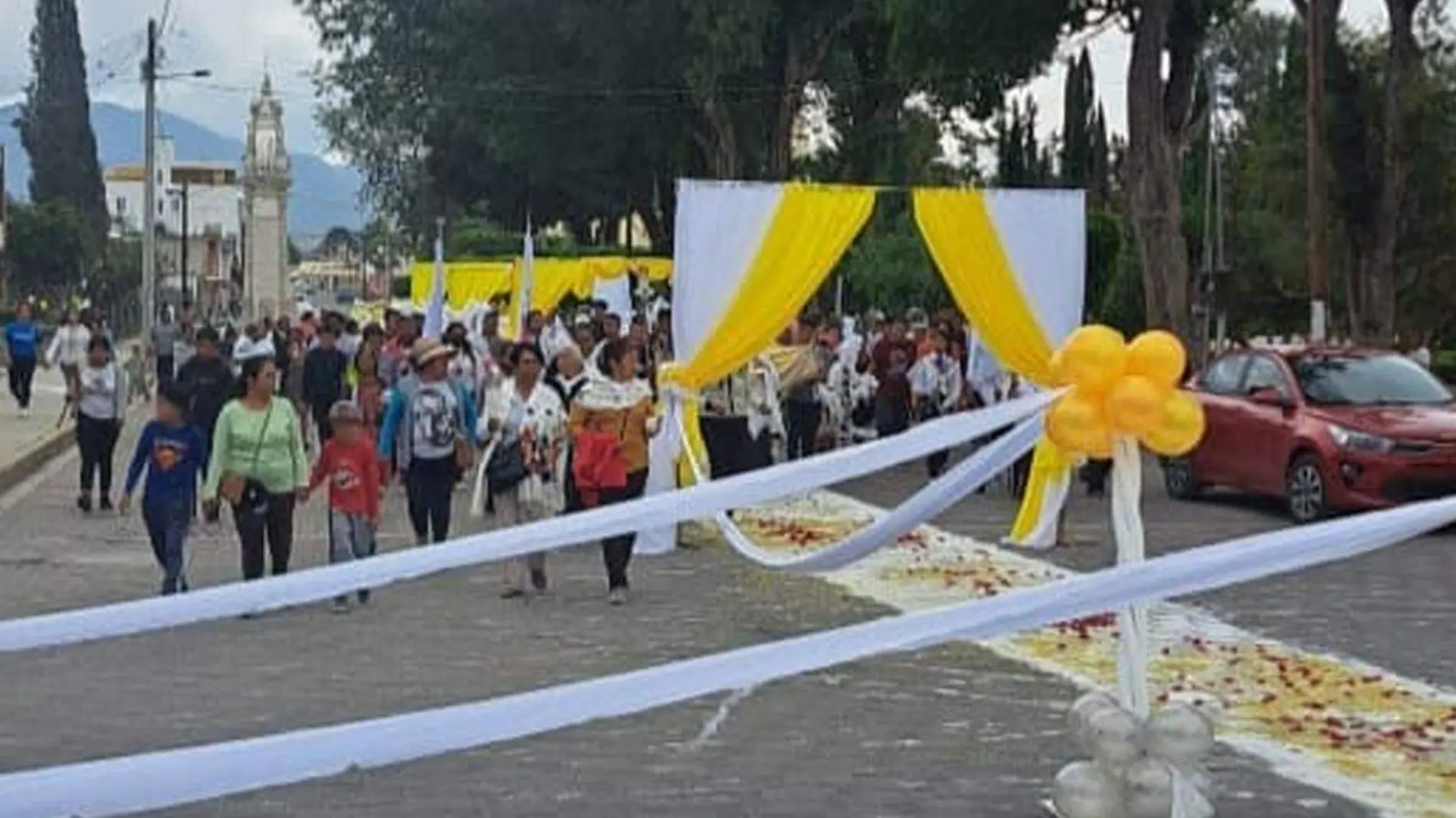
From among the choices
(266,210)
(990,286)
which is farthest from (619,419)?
(266,210)

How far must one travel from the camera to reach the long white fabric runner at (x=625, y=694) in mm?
6266

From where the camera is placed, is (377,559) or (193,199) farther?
(193,199)

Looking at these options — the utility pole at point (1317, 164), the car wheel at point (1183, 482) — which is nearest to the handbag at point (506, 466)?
the car wheel at point (1183, 482)

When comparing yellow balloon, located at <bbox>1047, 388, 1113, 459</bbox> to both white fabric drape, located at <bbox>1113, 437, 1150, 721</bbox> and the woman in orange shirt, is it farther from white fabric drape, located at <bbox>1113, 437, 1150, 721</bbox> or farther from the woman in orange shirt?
the woman in orange shirt

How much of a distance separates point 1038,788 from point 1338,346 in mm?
14759

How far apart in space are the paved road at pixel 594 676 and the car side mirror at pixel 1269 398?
3.82m

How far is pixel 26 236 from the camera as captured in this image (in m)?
85.1

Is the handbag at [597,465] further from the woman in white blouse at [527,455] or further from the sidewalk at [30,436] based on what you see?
the sidewalk at [30,436]

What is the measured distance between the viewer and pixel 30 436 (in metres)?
31.4

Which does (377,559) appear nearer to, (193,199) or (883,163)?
(883,163)

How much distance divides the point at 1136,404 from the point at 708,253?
10191 millimetres

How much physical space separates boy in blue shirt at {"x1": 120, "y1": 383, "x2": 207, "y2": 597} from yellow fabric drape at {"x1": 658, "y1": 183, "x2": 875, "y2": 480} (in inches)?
186

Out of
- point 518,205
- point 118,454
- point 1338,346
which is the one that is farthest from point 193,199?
point 1338,346

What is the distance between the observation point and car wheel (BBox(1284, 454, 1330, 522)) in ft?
68.6
